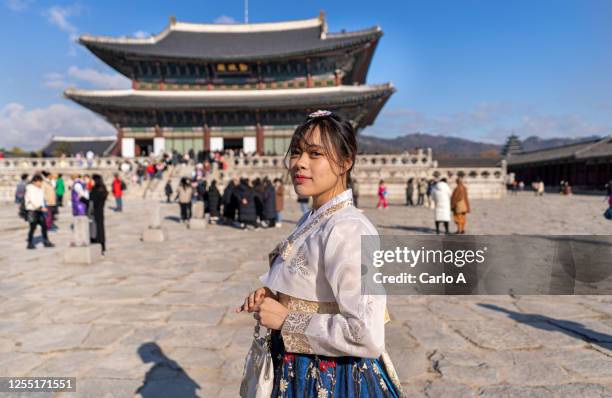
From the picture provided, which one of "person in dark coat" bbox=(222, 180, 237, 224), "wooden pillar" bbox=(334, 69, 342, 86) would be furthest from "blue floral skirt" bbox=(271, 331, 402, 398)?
"wooden pillar" bbox=(334, 69, 342, 86)

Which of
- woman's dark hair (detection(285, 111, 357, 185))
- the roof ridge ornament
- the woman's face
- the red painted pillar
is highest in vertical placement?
the roof ridge ornament

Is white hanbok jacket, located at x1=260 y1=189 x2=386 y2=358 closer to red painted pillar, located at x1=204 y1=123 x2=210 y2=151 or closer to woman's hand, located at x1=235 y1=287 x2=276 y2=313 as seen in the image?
woman's hand, located at x1=235 y1=287 x2=276 y2=313

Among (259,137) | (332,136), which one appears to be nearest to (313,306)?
(332,136)

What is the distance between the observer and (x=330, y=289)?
1249mm

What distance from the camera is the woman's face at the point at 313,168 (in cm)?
131

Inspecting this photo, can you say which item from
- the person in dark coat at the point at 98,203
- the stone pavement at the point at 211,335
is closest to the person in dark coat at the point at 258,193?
the person in dark coat at the point at 98,203

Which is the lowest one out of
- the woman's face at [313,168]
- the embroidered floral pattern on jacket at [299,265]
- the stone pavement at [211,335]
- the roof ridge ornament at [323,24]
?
the stone pavement at [211,335]

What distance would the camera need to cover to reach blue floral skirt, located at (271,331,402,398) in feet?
4.12

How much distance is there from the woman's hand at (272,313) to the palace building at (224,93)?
24.2 meters

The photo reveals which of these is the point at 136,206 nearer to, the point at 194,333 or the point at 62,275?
the point at 62,275

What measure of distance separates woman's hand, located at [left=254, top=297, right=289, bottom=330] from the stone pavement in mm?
1713

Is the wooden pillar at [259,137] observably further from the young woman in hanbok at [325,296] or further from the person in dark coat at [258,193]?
the young woman in hanbok at [325,296]

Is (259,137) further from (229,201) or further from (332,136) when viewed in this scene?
(332,136)

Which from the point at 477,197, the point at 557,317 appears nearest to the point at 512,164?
the point at 477,197
